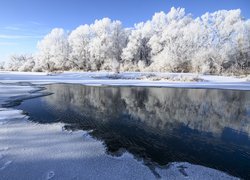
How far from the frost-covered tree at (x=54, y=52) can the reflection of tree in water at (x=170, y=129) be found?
47.0 metres

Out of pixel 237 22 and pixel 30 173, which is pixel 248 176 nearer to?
pixel 30 173

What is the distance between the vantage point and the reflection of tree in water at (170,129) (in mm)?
6297

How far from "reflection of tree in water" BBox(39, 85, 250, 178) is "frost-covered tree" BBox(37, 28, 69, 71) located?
4698 centimetres

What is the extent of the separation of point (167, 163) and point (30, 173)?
126 inches

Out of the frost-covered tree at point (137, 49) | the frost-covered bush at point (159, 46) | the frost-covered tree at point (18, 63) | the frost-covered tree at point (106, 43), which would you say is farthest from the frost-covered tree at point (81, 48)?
the frost-covered tree at point (18, 63)

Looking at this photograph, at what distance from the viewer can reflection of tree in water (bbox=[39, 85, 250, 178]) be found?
6.30 meters

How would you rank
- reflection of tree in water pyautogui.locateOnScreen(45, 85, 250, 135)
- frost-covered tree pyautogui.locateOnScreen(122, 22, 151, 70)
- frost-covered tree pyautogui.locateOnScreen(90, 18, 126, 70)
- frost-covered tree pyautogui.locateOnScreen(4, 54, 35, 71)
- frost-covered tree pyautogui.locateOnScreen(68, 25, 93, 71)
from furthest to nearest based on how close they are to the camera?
frost-covered tree pyautogui.locateOnScreen(4, 54, 35, 71), frost-covered tree pyautogui.locateOnScreen(68, 25, 93, 71), frost-covered tree pyautogui.locateOnScreen(90, 18, 126, 70), frost-covered tree pyautogui.locateOnScreen(122, 22, 151, 70), reflection of tree in water pyautogui.locateOnScreen(45, 85, 250, 135)

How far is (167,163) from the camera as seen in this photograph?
5.75 metres

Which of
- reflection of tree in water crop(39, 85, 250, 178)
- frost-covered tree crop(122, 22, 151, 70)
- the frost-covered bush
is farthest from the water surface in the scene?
frost-covered tree crop(122, 22, 151, 70)

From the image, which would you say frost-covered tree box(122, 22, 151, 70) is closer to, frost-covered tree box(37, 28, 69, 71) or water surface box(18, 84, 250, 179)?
frost-covered tree box(37, 28, 69, 71)

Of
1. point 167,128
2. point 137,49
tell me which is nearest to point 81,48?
point 137,49

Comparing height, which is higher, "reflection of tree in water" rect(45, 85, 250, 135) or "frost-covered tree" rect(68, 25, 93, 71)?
"frost-covered tree" rect(68, 25, 93, 71)

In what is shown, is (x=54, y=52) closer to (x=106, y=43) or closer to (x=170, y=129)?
(x=106, y=43)

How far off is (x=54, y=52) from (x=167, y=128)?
54517 mm
